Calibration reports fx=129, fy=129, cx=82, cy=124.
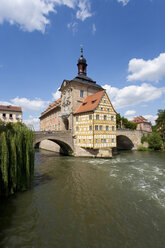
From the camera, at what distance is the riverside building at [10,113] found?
32812 mm

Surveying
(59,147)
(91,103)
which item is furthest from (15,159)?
(59,147)

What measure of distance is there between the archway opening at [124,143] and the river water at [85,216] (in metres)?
22.6

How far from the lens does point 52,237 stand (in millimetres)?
5102

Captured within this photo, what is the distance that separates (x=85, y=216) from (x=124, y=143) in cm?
3036

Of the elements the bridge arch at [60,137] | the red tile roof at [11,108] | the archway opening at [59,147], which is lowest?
the archway opening at [59,147]

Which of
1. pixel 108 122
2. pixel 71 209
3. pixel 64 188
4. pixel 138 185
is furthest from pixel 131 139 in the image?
pixel 71 209

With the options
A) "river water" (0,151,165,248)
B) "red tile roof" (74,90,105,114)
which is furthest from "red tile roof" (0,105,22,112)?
"river water" (0,151,165,248)

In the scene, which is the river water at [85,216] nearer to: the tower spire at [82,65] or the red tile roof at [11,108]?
the tower spire at [82,65]

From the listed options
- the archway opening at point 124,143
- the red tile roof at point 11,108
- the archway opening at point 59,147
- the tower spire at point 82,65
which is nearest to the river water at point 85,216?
the archway opening at point 59,147

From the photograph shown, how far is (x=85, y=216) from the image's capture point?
6.40m

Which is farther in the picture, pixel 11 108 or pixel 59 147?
pixel 11 108

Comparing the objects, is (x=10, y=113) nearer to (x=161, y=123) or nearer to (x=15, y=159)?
(x=15, y=159)

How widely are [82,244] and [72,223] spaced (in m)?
1.22

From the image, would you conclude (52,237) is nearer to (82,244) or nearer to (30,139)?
(82,244)
